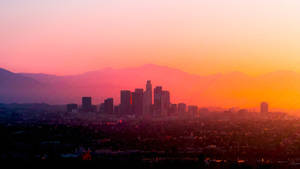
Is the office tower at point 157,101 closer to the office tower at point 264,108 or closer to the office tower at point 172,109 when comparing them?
the office tower at point 172,109

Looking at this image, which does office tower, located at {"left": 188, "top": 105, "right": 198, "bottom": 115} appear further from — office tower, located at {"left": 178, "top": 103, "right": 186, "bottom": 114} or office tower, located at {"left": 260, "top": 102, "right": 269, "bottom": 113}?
office tower, located at {"left": 260, "top": 102, "right": 269, "bottom": 113}

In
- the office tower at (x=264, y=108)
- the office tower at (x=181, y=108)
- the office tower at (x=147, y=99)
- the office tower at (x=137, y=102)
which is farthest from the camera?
the office tower at (x=264, y=108)

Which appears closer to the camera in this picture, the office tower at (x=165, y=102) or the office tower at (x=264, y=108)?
the office tower at (x=165, y=102)

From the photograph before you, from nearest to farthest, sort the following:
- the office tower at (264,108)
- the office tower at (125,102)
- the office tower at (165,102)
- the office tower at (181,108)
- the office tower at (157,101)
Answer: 1. the office tower at (125,102)
2. the office tower at (157,101)
3. the office tower at (165,102)
4. the office tower at (181,108)
5. the office tower at (264,108)

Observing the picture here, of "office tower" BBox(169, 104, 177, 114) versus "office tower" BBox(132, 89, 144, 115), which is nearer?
"office tower" BBox(132, 89, 144, 115)

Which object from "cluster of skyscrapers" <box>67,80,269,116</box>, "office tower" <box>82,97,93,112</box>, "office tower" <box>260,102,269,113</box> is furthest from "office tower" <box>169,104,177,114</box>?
"office tower" <box>260,102,269,113</box>

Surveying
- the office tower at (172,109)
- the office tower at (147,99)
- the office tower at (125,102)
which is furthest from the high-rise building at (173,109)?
the office tower at (125,102)
